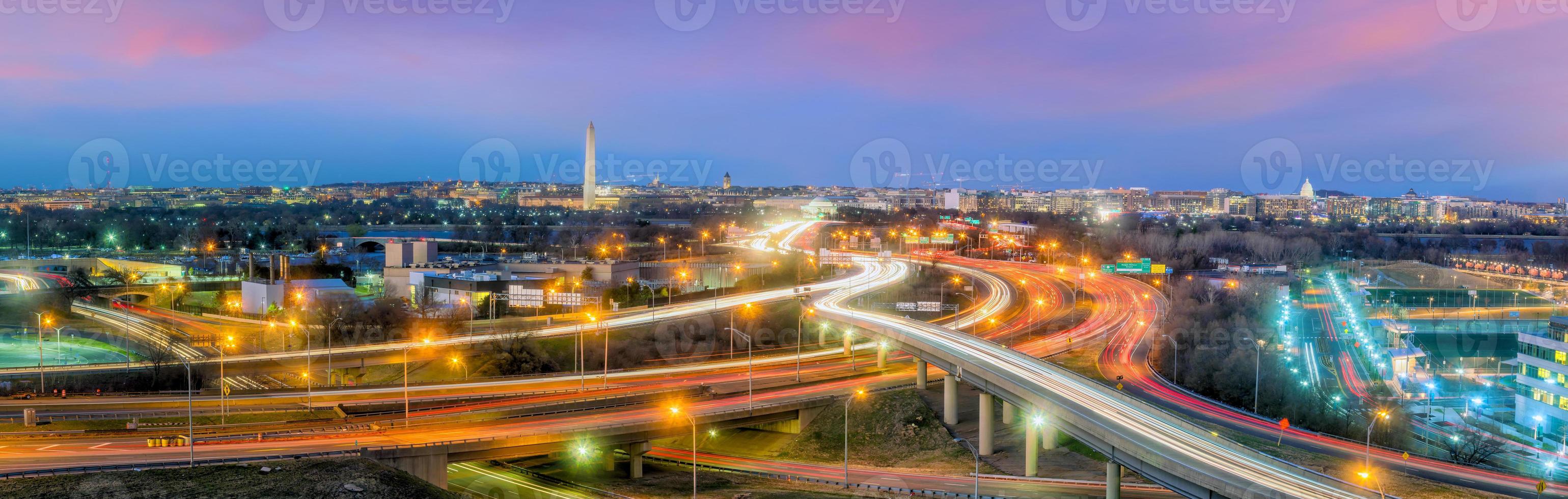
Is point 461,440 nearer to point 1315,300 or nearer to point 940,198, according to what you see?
point 1315,300

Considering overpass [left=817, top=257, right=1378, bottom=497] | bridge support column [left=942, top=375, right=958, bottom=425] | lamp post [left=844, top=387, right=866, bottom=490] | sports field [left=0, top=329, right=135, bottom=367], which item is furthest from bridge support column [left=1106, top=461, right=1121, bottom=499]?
sports field [left=0, top=329, right=135, bottom=367]

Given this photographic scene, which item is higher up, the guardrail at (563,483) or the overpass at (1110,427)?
the overpass at (1110,427)

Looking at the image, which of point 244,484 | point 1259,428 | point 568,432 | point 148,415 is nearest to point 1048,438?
point 1259,428

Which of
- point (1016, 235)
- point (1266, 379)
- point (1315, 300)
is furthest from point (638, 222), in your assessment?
point (1266, 379)

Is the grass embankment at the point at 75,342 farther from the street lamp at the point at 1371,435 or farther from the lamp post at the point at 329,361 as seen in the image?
the street lamp at the point at 1371,435

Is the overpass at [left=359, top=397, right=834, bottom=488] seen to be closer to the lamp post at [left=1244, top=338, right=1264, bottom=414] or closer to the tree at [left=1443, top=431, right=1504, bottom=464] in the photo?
the lamp post at [left=1244, top=338, right=1264, bottom=414]

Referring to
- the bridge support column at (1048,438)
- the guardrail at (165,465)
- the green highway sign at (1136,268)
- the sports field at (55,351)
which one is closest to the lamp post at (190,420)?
the guardrail at (165,465)

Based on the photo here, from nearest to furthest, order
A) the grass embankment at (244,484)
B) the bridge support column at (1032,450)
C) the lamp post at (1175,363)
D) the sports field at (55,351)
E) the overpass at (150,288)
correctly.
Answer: the grass embankment at (244,484), the bridge support column at (1032,450), the lamp post at (1175,363), the sports field at (55,351), the overpass at (150,288)
